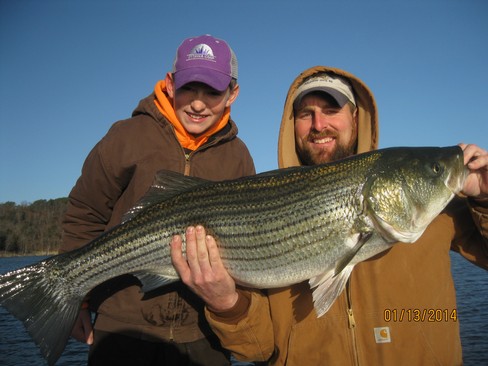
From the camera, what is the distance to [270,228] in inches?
146

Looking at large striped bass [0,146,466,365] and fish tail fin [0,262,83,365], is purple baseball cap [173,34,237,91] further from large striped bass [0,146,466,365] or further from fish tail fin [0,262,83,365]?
fish tail fin [0,262,83,365]

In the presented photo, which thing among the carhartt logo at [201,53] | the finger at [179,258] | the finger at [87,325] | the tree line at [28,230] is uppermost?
the tree line at [28,230]

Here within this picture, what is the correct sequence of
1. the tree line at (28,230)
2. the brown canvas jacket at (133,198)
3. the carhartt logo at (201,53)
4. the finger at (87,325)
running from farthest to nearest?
1. the tree line at (28,230)
2. the finger at (87,325)
3. the carhartt logo at (201,53)
4. the brown canvas jacket at (133,198)

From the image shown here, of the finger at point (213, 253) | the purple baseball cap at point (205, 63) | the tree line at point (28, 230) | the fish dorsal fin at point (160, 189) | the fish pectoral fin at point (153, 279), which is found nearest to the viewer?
the finger at point (213, 253)

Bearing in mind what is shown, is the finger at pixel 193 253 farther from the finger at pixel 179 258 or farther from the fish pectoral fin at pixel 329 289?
the fish pectoral fin at pixel 329 289

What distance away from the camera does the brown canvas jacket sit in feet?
13.7

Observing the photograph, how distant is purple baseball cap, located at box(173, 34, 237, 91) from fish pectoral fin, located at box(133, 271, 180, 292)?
210cm

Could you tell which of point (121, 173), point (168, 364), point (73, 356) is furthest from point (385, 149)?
point (73, 356)

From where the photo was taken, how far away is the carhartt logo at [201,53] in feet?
14.6

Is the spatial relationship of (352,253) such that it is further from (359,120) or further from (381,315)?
(359,120)

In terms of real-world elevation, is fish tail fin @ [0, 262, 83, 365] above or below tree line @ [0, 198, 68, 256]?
below

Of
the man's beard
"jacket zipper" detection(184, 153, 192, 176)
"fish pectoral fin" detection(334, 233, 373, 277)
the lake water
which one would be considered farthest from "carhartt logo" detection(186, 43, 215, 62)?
the lake water

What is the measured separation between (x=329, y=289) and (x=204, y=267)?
1.19 metres

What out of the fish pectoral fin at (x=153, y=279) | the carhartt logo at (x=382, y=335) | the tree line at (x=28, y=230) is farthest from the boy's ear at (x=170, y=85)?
the tree line at (x=28, y=230)
